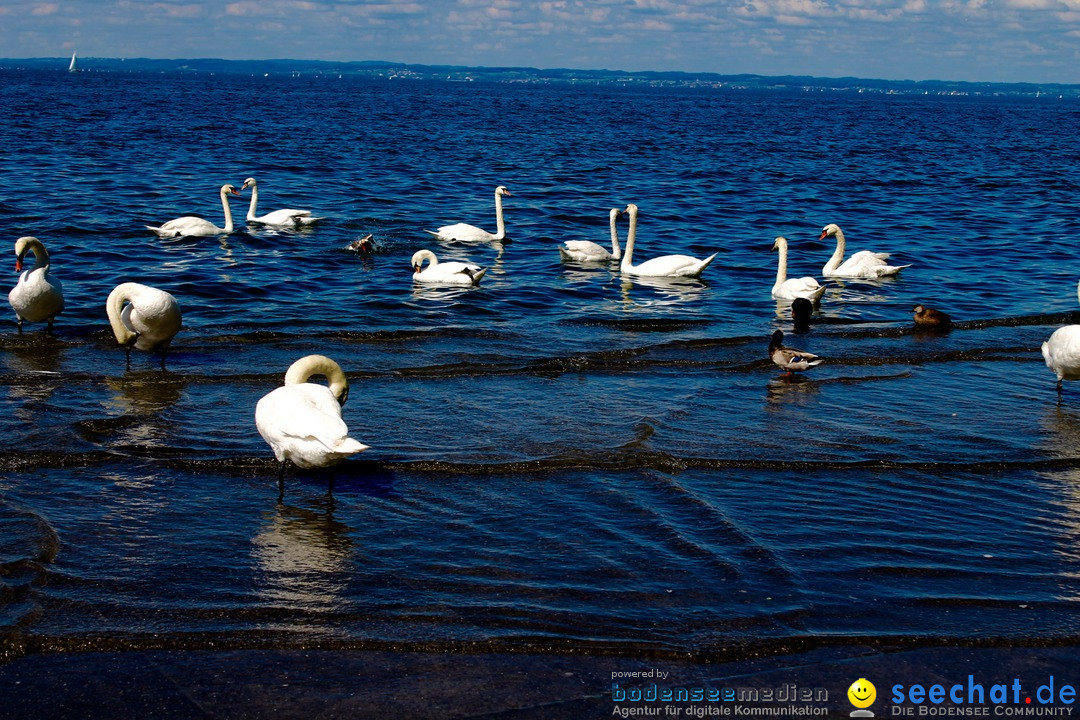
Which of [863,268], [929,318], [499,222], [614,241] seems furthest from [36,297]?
[863,268]

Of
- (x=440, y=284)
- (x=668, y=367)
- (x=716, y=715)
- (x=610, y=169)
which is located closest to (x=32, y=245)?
(x=440, y=284)

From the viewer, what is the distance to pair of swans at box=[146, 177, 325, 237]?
20038 millimetres

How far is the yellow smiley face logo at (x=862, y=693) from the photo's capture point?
481 cm

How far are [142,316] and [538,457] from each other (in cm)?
457

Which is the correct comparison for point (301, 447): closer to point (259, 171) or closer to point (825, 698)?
point (825, 698)

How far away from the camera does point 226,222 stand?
2155 centimetres

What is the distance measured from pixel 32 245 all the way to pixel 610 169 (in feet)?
81.9

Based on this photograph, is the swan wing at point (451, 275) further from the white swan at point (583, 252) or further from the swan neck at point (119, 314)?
the swan neck at point (119, 314)

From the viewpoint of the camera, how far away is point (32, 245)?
42.1ft

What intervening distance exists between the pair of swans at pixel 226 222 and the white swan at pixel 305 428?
531 inches

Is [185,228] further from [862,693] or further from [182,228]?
[862,693]

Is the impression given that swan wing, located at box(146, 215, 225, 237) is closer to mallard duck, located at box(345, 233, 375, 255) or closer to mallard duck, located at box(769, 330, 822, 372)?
mallard duck, located at box(345, 233, 375, 255)

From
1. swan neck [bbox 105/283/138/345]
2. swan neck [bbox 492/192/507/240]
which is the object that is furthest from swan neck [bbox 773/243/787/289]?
swan neck [bbox 105/283/138/345]

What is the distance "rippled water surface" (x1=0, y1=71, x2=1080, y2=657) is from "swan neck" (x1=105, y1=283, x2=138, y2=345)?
0.35 metres
